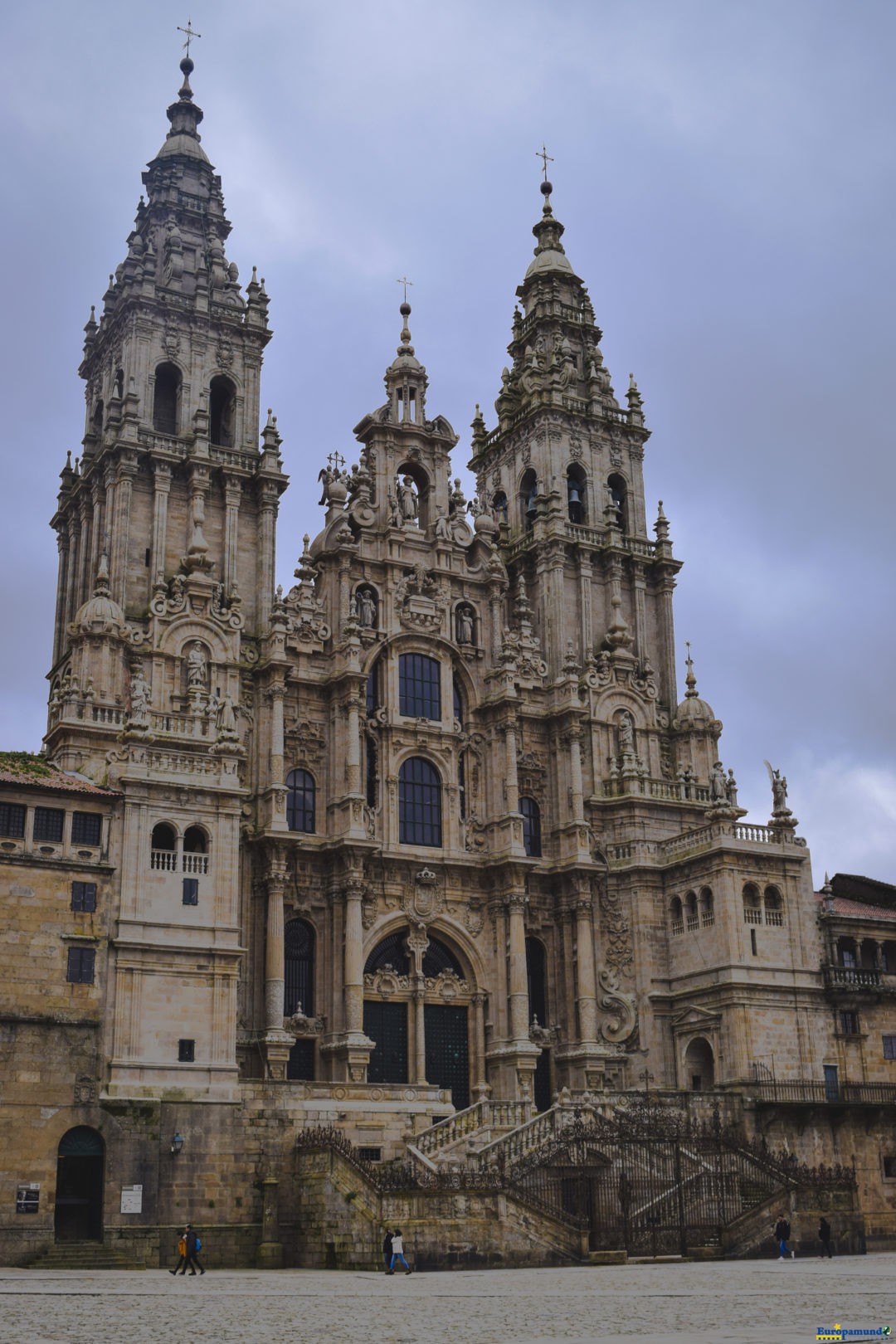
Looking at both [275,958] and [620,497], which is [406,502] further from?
[275,958]

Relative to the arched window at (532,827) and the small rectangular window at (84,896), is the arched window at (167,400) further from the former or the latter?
the small rectangular window at (84,896)

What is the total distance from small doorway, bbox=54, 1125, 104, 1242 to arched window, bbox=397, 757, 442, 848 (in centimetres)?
1967

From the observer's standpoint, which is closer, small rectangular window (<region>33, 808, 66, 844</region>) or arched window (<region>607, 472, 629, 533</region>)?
small rectangular window (<region>33, 808, 66, 844</region>)

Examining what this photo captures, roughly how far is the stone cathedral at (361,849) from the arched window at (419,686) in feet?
0.44

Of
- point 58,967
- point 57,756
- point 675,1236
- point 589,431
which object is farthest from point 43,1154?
point 589,431

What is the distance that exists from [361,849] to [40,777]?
13.9 m

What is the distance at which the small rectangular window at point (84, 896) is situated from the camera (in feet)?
148

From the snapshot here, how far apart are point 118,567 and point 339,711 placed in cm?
996

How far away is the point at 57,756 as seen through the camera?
170 ft

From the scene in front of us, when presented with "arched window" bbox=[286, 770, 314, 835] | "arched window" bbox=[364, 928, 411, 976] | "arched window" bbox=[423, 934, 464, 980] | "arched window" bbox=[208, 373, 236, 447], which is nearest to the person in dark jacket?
"arched window" bbox=[364, 928, 411, 976]

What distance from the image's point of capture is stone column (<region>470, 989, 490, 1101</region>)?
58469mm

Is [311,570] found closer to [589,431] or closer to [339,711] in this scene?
[339,711]

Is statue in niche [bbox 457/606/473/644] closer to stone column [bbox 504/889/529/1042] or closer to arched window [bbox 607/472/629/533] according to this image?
stone column [bbox 504/889/529/1042]

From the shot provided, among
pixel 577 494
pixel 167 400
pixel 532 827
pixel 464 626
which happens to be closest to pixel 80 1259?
pixel 532 827
